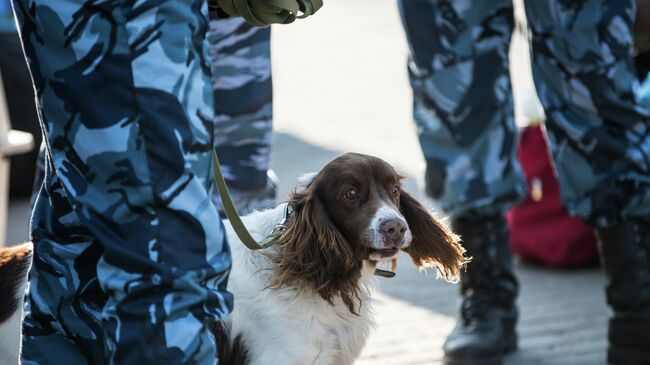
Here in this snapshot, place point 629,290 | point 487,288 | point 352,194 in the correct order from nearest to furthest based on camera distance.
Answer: point 352,194 < point 629,290 < point 487,288

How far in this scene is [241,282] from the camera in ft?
10.1

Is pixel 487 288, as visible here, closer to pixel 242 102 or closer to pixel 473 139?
pixel 473 139

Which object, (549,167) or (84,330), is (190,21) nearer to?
(84,330)

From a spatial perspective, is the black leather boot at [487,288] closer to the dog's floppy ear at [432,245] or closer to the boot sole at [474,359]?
the boot sole at [474,359]

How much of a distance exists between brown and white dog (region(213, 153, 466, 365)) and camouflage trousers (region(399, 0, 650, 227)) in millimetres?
953

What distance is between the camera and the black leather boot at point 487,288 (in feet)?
13.6

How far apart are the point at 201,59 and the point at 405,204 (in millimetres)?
1244

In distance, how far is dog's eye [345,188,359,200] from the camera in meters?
3.10

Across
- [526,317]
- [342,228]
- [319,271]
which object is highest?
[342,228]

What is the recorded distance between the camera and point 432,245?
3.25m

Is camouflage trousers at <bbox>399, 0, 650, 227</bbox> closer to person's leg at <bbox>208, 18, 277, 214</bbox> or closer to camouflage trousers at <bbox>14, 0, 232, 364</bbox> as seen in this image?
person's leg at <bbox>208, 18, 277, 214</bbox>

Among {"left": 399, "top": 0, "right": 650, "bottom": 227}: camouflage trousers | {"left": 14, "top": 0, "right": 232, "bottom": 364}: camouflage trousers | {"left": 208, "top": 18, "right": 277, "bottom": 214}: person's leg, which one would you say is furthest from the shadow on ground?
{"left": 14, "top": 0, "right": 232, "bottom": 364}: camouflage trousers

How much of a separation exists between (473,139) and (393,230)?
1188mm

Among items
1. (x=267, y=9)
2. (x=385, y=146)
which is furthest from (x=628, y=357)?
(x=385, y=146)
